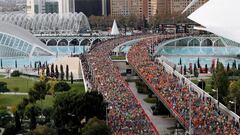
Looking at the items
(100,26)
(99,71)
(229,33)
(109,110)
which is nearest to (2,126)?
(109,110)

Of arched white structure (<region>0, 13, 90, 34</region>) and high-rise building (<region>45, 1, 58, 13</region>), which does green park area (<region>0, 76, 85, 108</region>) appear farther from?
high-rise building (<region>45, 1, 58, 13</region>)

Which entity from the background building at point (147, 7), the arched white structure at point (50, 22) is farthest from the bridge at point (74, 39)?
the background building at point (147, 7)

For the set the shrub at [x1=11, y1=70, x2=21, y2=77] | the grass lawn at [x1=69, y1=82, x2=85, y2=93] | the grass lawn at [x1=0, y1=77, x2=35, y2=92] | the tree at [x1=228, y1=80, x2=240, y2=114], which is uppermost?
the tree at [x1=228, y1=80, x2=240, y2=114]

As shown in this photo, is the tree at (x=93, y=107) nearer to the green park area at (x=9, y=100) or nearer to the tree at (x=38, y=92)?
the tree at (x=38, y=92)

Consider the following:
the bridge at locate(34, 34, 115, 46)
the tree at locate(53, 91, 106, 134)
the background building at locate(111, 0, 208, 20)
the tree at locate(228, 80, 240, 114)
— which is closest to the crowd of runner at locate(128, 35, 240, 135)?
the tree at locate(228, 80, 240, 114)

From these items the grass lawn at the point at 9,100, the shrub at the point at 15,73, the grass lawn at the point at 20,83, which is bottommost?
the grass lawn at the point at 9,100

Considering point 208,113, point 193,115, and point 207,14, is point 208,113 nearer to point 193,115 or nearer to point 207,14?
point 193,115
